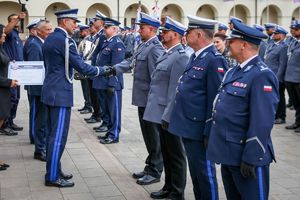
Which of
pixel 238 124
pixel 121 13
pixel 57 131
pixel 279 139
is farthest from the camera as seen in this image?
pixel 121 13

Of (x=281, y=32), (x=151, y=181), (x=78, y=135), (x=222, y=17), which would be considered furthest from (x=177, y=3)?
(x=151, y=181)

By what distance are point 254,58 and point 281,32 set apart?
7.33m

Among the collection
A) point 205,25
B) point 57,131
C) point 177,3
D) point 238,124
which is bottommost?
point 57,131

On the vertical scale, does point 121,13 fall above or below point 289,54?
above

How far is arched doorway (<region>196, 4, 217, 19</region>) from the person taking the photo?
39844 mm

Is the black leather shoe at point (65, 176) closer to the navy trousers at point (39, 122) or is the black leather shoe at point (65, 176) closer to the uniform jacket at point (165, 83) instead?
the navy trousers at point (39, 122)

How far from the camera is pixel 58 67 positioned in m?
5.52

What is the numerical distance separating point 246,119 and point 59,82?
2.75m

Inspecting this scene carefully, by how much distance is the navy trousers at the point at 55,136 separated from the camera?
5.56 metres

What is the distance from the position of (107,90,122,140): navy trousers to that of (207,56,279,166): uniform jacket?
447 centimetres

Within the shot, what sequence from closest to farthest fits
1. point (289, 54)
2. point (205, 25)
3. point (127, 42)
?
point (205, 25) < point (289, 54) < point (127, 42)

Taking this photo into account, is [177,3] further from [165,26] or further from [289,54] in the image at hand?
[165,26]

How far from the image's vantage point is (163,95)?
17.2 ft

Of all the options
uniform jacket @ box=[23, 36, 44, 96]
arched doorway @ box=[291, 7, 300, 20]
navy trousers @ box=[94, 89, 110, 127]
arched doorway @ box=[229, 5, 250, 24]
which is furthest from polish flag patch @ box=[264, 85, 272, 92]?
arched doorway @ box=[291, 7, 300, 20]
